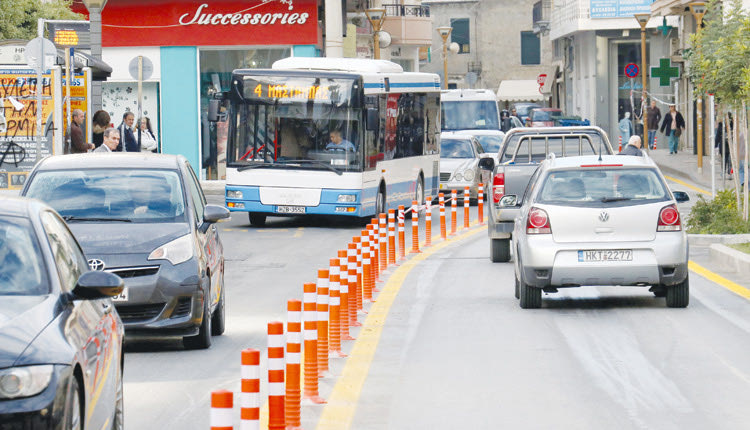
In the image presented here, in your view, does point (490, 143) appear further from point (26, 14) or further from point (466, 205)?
point (26, 14)

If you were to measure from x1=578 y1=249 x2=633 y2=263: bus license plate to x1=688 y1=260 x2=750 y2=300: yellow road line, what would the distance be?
2022mm

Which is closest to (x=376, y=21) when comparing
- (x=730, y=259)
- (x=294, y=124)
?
(x=294, y=124)

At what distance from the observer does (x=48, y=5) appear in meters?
44.8

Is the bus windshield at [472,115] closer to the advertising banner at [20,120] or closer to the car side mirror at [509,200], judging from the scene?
the advertising banner at [20,120]

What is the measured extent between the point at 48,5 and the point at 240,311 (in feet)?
106

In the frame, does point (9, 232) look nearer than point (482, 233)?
Yes

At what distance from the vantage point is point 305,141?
2647 cm

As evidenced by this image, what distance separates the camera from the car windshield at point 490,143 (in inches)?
1495

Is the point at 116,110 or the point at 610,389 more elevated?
the point at 116,110

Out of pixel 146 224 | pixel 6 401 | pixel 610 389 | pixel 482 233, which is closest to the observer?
pixel 6 401

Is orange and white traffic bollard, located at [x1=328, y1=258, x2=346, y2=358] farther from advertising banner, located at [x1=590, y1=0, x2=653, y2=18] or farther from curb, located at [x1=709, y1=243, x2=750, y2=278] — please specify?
advertising banner, located at [x1=590, y1=0, x2=653, y2=18]

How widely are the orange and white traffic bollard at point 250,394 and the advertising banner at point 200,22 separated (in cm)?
3394

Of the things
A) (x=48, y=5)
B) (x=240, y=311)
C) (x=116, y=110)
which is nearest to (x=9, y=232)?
(x=240, y=311)

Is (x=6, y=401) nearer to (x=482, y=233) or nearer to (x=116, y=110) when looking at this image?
(x=482, y=233)
